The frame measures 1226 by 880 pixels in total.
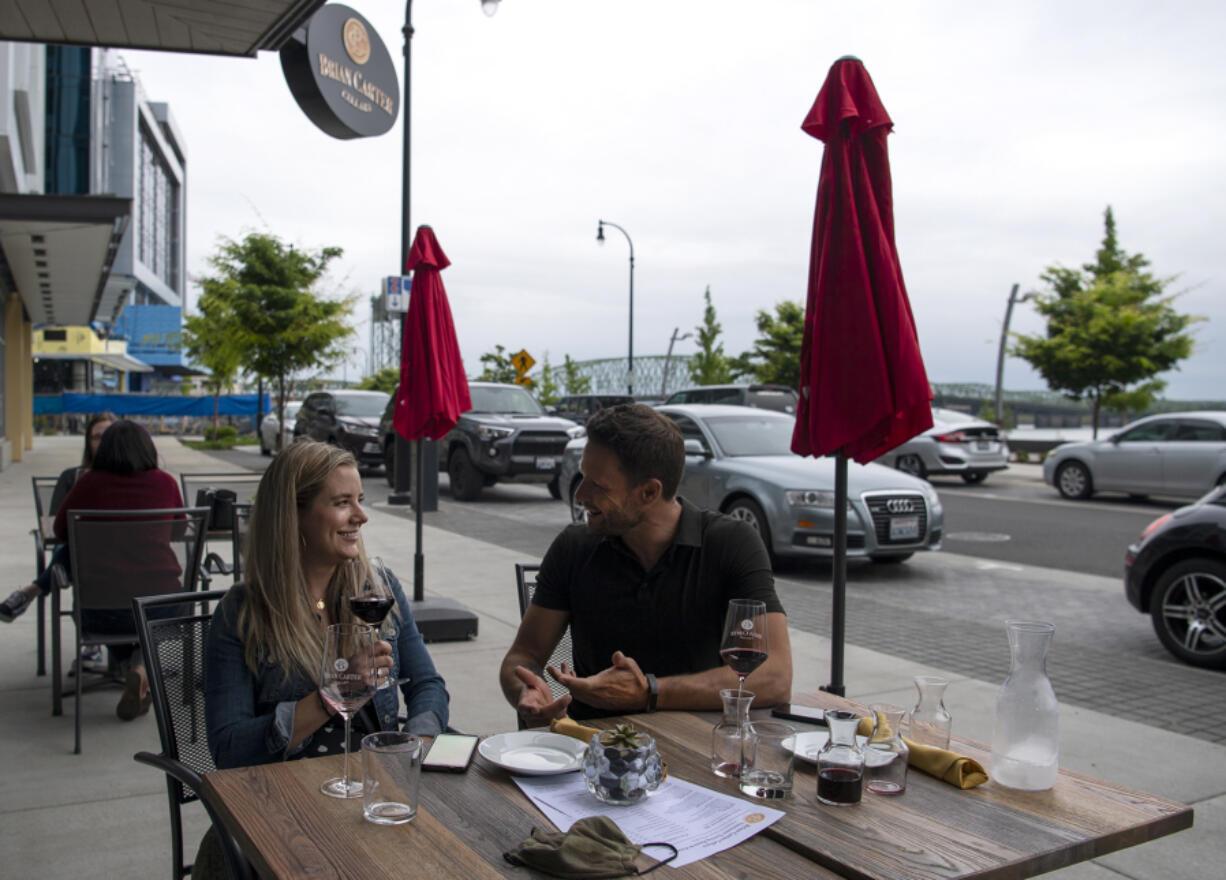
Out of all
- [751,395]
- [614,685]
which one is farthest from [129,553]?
[751,395]

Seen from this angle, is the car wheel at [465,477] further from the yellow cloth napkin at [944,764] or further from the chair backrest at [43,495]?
the yellow cloth napkin at [944,764]

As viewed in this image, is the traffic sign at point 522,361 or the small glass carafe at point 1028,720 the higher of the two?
the traffic sign at point 522,361

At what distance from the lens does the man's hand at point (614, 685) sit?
2.51m

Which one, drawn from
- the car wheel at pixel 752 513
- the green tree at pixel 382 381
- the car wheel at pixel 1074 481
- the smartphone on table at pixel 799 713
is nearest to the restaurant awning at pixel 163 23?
the smartphone on table at pixel 799 713

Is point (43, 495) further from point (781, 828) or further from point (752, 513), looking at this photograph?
point (752, 513)

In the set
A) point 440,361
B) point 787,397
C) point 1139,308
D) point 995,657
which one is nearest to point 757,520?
point 995,657

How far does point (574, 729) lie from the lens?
7.62 feet

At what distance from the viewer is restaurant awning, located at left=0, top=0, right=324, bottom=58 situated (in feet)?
16.6

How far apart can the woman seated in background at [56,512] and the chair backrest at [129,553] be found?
585 mm

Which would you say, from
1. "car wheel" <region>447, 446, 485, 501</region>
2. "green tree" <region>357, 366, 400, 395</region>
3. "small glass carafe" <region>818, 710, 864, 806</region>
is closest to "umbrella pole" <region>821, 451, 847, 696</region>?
"small glass carafe" <region>818, 710, 864, 806</region>

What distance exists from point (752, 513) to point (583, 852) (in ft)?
26.9

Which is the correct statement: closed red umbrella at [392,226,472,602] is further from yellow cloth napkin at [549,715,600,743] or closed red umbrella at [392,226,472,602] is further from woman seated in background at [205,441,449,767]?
yellow cloth napkin at [549,715,600,743]

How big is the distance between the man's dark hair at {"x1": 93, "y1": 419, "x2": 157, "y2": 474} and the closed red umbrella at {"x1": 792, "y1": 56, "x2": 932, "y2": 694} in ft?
11.2

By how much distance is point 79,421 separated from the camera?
46625 millimetres
